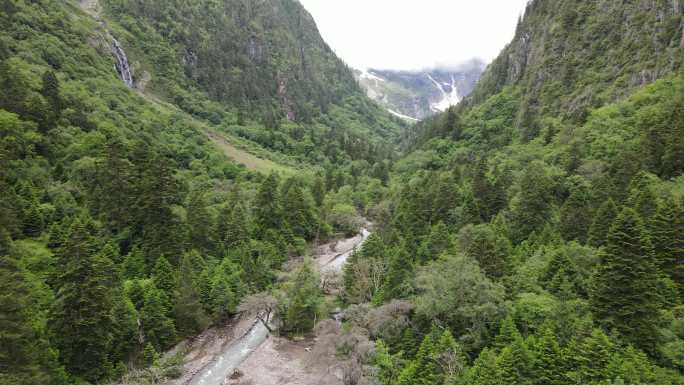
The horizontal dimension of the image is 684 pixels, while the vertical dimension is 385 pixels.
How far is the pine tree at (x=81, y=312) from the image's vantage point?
35.4m

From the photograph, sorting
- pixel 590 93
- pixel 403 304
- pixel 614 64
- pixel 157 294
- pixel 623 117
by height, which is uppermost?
pixel 614 64

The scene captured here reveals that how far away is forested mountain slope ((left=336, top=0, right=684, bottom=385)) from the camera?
29.4 meters

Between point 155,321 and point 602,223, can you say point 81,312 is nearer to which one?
point 155,321

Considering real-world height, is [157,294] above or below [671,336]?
below

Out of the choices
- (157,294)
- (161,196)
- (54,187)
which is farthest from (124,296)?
(54,187)

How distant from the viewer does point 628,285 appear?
99.2 ft

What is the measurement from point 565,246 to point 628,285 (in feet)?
39.4

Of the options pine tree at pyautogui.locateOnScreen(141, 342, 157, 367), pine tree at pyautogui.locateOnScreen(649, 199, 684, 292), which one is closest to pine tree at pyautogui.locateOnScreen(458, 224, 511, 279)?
pine tree at pyautogui.locateOnScreen(649, 199, 684, 292)

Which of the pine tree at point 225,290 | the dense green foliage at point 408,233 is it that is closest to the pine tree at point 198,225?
the dense green foliage at point 408,233

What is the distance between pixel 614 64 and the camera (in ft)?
300

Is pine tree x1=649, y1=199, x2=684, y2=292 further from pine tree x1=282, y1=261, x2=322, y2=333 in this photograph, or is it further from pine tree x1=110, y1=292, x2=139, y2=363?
pine tree x1=110, y1=292, x2=139, y2=363

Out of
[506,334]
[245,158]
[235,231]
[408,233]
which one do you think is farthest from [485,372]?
[245,158]

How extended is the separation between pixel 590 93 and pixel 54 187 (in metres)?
106

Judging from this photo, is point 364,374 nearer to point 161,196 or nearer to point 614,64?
point 161,196
